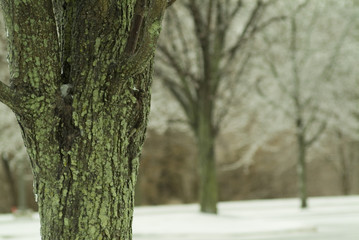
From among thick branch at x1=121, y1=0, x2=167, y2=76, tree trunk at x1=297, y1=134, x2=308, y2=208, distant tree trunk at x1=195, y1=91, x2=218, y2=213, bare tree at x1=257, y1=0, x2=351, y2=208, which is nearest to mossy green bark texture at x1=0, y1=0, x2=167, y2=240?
thick branch at x1=121, y1=0, x2=167, y2=76

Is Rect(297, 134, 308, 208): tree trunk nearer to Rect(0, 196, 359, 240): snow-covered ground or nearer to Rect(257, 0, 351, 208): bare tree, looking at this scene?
Rect(257, 0, 351, 208): bare tree

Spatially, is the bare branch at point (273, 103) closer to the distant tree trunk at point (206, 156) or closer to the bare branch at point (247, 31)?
the bare branch at point (247, 31)

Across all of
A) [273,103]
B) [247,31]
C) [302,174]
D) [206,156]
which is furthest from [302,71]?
[206,156]

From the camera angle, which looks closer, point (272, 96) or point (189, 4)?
point (189, 4)

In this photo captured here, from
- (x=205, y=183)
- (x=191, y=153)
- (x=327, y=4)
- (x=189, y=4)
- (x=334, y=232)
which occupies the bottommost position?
(x=334, y=232)

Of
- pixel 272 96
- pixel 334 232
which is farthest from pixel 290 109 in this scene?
pixel 334 232

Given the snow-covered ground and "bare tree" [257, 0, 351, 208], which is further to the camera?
"bare tree" [257, 0, 351, 208]

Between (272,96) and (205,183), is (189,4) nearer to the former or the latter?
(205,183)

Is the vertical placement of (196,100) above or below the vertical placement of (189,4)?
below

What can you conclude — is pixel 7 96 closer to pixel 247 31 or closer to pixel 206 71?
pixel 206 71

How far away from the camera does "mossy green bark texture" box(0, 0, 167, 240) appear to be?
4305 millimetres

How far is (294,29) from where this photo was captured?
68.7 ft

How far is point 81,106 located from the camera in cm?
437

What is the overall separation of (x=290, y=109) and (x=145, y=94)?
17.1 m
